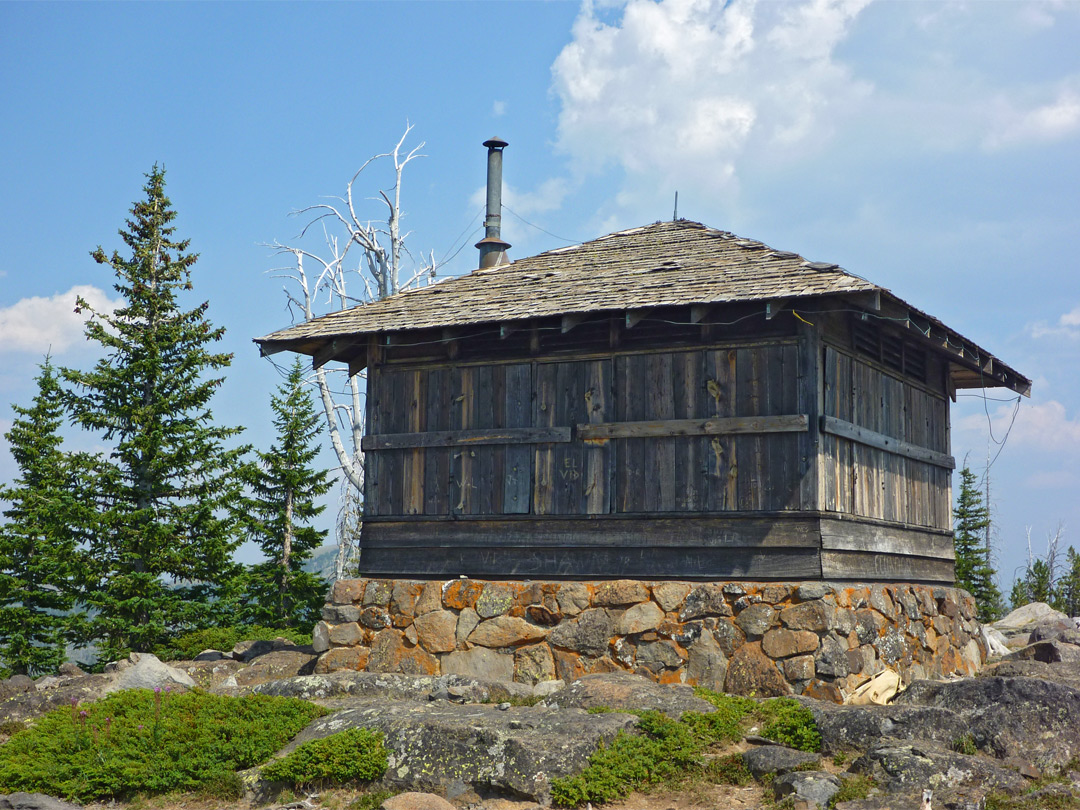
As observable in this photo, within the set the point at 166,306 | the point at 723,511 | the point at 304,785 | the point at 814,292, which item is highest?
the point at 166,306

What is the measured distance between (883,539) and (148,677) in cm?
938

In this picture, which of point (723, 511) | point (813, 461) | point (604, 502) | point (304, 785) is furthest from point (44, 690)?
point (813, 461)

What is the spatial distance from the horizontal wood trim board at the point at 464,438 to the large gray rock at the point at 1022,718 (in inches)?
215

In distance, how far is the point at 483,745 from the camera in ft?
29.8

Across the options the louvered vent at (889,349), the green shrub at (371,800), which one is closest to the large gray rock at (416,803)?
the green shrub at (371,800)

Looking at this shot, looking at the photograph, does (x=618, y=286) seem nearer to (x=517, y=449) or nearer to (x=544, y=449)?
(x=544, y=449)

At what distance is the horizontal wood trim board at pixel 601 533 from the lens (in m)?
11.8

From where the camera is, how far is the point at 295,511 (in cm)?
2231

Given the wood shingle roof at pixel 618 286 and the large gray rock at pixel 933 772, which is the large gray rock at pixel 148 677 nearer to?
the wood shingle roof at pixel 618 286

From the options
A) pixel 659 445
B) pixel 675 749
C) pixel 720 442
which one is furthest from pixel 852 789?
pixel 659 445

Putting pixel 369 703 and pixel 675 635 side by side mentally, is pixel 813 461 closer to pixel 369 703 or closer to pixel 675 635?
pixel 675 635

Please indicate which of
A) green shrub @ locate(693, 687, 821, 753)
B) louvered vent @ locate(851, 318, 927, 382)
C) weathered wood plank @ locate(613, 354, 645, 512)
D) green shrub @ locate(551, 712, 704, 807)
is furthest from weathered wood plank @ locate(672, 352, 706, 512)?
green shrub @ locate(551, 712, 704, 807)

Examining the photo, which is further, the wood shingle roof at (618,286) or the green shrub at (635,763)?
the wood shingle roof at (618,286)

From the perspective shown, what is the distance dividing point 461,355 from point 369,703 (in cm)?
496
